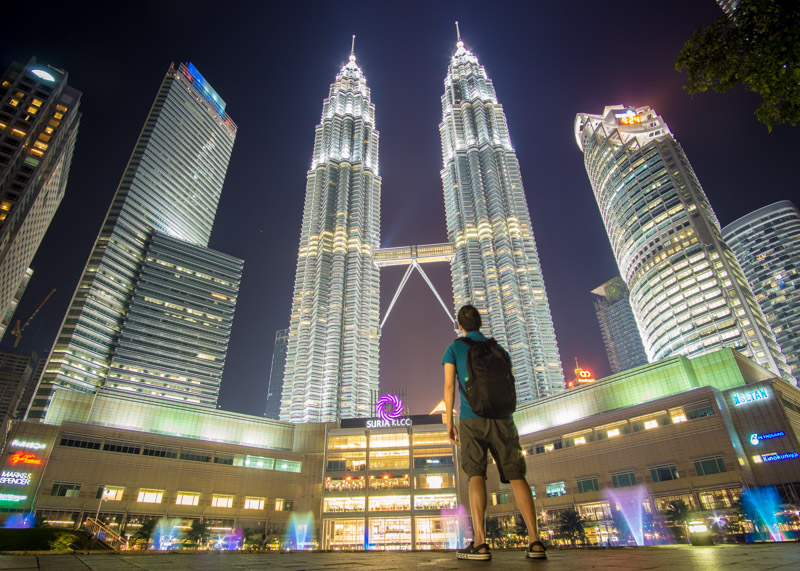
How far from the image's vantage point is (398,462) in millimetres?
76688

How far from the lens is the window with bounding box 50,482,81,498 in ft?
192

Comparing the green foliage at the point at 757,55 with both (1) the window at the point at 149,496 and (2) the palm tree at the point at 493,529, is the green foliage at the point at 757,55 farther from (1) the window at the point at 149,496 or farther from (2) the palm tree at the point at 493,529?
(1) the window at the point at 149,496

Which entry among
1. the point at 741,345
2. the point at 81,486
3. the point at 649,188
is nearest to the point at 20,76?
the point at 81,486

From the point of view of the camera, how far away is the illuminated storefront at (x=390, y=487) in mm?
70312

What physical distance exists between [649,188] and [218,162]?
538 feet

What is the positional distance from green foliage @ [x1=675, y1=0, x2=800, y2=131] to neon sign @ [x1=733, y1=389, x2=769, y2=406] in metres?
59.9

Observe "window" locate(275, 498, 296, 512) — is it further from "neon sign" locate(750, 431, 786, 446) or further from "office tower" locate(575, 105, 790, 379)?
"office tower" locate(575, 105, 790, 379)

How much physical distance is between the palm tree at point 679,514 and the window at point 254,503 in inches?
2212

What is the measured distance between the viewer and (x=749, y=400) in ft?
180

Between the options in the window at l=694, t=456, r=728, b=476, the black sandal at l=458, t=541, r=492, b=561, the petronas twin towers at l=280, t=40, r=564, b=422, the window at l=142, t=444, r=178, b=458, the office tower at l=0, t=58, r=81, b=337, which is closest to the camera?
the black sandal at l=458, t=541, r=492, b=561

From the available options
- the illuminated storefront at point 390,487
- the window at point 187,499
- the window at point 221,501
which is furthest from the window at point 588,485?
the window at point 187,499

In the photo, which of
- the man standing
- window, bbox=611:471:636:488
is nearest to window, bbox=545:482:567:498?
window, bbox=611:471:636:488

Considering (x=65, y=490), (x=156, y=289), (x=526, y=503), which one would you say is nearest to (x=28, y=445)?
(x=65, y=490)

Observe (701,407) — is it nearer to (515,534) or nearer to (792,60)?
(515,534)
